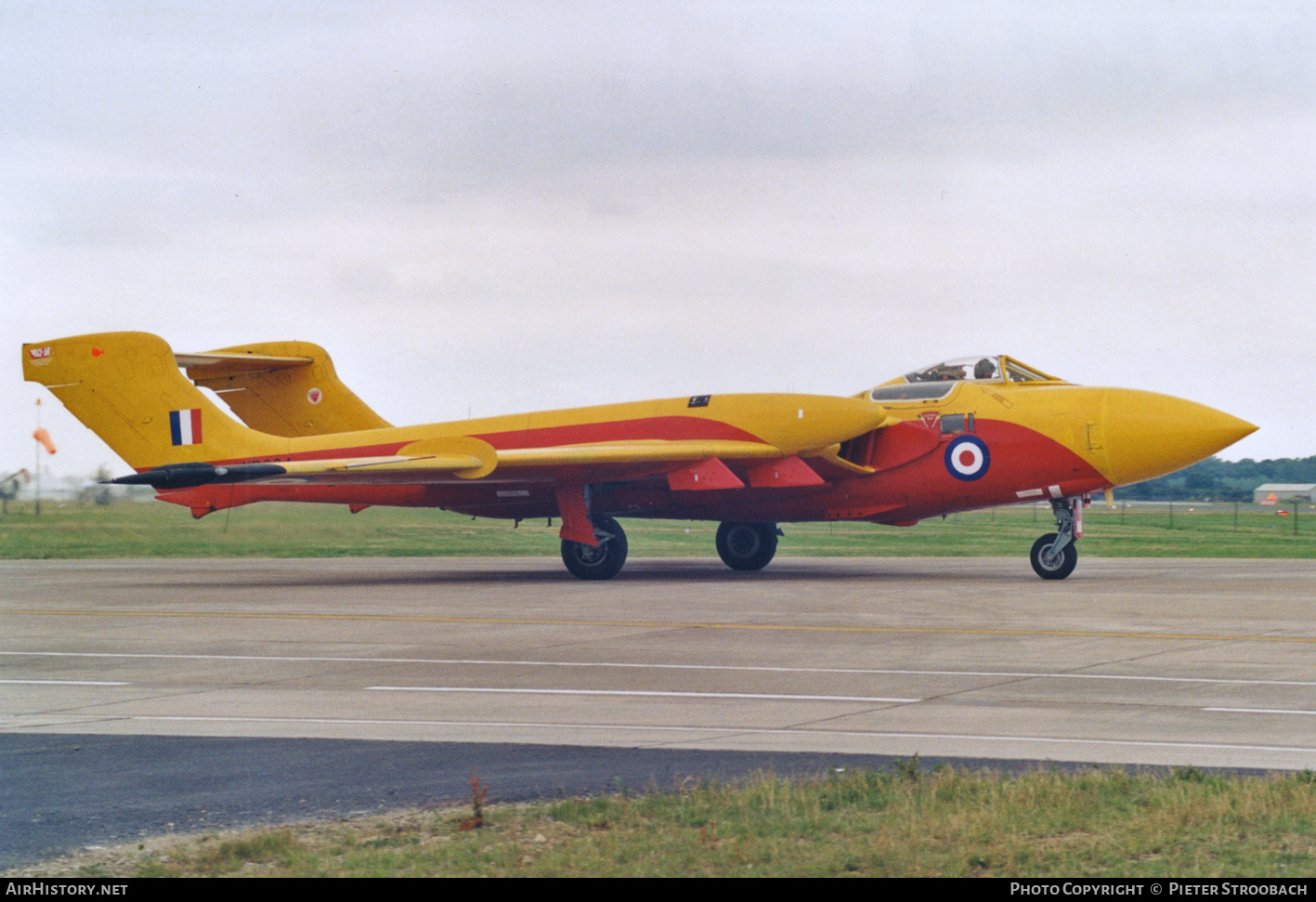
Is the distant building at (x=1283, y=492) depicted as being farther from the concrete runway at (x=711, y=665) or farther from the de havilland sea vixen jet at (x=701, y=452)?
the concrete runway at (x=711, y=665)

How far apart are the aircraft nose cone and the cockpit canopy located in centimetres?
211

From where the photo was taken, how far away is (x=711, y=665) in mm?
12266

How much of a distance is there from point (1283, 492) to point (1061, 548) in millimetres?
121028

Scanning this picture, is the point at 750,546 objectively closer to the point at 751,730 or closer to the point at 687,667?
the point at 687,667

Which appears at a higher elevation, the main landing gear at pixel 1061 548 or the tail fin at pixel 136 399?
the tail fin at pixel 136 399

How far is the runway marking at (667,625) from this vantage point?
14.1m

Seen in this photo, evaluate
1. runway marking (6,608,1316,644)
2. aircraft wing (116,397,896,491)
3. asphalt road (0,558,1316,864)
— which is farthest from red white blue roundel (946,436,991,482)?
runway marking (6,608,1316,644)

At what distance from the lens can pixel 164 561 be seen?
35094 mm

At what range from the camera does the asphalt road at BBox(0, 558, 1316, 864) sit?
25.2 feet

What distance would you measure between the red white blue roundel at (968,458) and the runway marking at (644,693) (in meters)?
12.7

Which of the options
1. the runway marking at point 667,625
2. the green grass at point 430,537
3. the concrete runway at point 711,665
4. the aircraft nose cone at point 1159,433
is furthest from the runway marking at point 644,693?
the green grass at point 430,537
